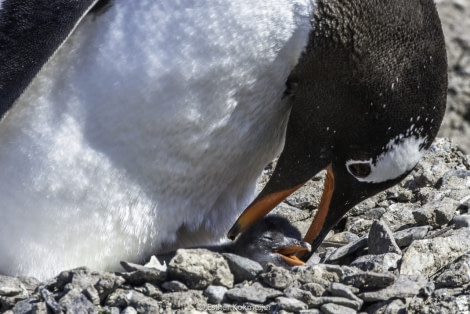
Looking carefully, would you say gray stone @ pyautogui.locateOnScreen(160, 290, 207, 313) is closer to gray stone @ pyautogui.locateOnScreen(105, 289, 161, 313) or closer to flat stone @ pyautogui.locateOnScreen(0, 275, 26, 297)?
gray stone @ pyautogui.locateOnScreen(105, 289, 161, 313)

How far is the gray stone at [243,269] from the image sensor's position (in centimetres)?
398

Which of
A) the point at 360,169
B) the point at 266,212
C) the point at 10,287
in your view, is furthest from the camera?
the point at 266,212

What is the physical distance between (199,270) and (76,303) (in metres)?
0.47

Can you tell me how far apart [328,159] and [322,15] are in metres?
0.67

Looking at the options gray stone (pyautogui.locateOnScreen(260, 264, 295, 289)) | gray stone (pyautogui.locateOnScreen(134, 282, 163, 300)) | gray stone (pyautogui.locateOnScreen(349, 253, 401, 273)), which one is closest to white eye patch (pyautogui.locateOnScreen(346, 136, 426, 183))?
gray stone (pyautogui.locateOnScreen(349, 253, 401, 273))

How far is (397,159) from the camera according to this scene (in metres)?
4.39

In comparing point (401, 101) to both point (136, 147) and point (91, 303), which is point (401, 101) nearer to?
point (136, 147)

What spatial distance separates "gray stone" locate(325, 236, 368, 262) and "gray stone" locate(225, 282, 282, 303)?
3.07 ft

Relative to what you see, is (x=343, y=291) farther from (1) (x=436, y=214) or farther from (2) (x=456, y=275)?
(1) (x=436, y=214)

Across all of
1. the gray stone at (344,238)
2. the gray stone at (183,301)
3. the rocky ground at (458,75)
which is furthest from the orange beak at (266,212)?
the rocky ground at (458,75)

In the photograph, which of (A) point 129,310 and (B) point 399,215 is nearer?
(A) point 129,310

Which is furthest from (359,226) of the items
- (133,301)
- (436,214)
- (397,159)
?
(133,301)

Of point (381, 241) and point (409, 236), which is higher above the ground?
point (381, 241)

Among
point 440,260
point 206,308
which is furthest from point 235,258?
point 440,260
